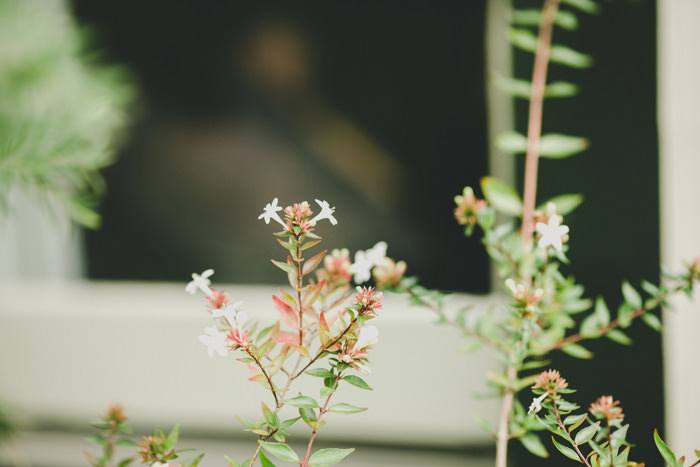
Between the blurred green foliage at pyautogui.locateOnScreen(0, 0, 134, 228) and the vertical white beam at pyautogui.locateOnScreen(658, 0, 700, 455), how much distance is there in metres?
1.14

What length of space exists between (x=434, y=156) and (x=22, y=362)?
149cm

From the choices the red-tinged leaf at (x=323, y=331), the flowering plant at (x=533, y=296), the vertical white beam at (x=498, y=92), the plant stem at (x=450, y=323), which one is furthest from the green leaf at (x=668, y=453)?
the vertical white beam at (x=498, y=92)

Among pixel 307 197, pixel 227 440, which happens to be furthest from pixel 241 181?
pixel 227 440

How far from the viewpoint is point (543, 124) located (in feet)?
4.26

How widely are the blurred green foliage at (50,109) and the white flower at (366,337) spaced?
54cm

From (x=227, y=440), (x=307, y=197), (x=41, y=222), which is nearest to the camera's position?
(x=227, y=440)

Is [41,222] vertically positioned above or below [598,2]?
below

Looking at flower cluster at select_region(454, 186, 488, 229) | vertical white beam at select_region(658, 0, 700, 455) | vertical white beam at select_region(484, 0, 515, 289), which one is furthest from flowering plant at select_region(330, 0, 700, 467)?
vertical white beam at select_region(484, 0, 515, 289)

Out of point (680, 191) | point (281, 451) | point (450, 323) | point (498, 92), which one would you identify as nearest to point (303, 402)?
point (281, 451)

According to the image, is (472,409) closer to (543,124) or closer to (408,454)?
(408,454)

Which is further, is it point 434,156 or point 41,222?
point 41,222

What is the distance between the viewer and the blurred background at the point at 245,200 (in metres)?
1.66

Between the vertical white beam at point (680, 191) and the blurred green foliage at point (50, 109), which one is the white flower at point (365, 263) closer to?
the blurred green foliage at point (50, 109)

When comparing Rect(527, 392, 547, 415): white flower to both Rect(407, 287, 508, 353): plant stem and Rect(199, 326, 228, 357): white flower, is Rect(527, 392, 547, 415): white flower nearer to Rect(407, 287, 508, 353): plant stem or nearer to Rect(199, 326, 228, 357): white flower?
Rect(407, 287, 508, 353): plant stem
